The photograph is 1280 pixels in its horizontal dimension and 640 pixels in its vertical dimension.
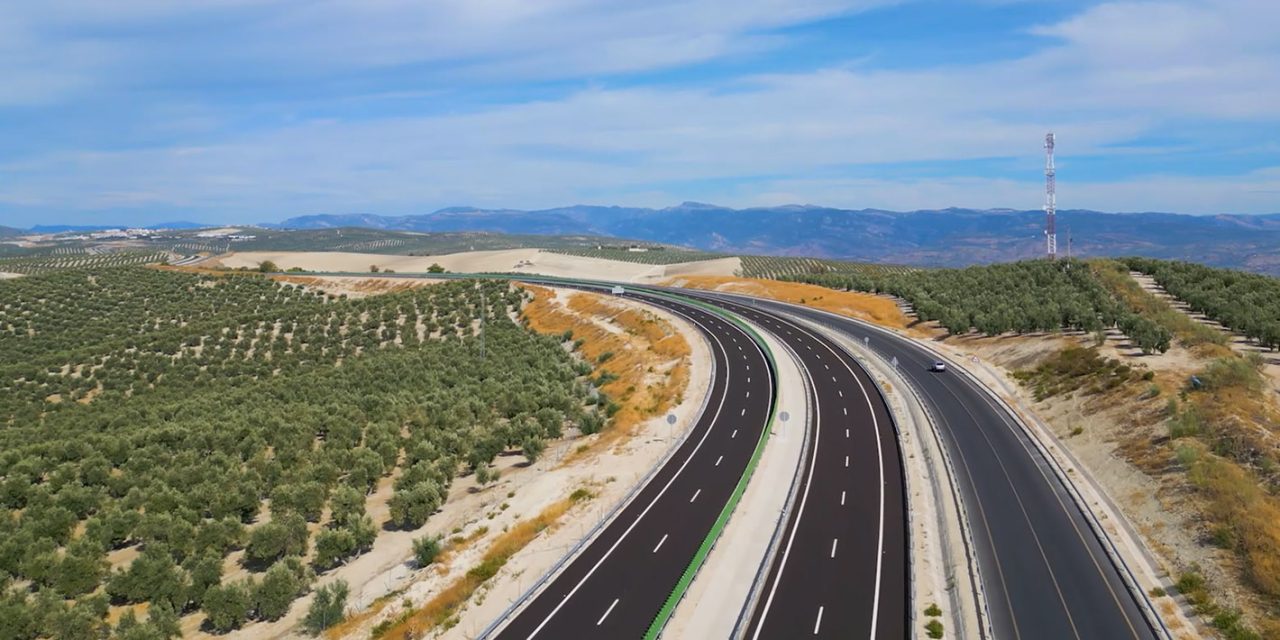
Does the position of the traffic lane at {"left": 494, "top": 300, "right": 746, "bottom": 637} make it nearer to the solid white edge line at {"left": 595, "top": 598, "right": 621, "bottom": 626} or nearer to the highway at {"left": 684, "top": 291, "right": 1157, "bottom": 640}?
the solid white edge line at {"left": 595, "top": 598, "right": 621, "bottom": 626}

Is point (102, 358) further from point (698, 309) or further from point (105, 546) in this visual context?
point (698, 309)

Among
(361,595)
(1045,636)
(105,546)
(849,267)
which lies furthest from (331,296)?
(849,267)

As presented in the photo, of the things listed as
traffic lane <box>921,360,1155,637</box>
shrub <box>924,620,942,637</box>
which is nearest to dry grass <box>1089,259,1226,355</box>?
traffic lane <box>921,360,1155,637</box>

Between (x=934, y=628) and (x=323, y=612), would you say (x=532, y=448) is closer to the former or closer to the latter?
(x=323, y=612)

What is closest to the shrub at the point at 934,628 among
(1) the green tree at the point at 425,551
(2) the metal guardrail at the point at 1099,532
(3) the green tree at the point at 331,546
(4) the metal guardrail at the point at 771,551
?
(4) the metal guardrail at the point at 771,551

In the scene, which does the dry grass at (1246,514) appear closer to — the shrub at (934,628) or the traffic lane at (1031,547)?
the traffic lane at (1031,547)

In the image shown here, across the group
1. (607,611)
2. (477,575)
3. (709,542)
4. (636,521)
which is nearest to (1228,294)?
(709,542)

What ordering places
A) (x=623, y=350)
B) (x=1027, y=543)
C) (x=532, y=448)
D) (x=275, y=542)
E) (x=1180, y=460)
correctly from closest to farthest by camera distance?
1. (x=1027, y=543)
2. (x=275, y=542)
3. (x=1180, y=460)
4. (x=532, y=448)
5. (x=623, y=350)

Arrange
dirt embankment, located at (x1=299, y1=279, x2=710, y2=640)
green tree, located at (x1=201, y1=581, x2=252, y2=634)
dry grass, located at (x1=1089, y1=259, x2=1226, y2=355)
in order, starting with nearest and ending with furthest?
dirt embankment, located at (x1=299, y1=279, x2=710, y2=640) < green tree, located at (x1=201, y1=581, x2=252, y2=634) < dry grass, located at (x1=1089, y1=259, x2=1226, y2=355)
